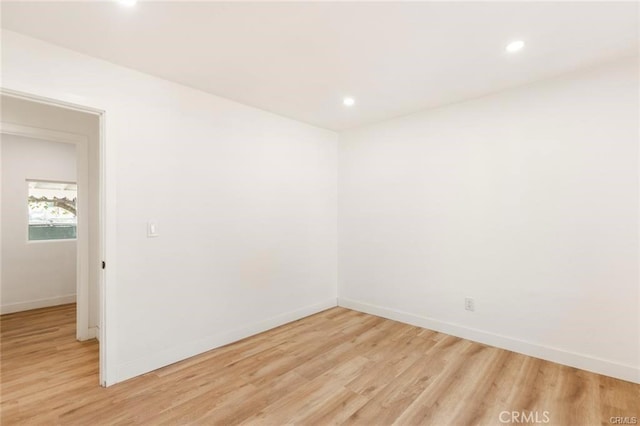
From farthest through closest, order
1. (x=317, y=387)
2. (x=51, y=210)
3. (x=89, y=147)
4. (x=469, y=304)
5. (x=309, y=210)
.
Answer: (x=51, y=210) → (x=309, y=210) → (x=89, y=147) → (x=469, y=304) → (x=317, y=387)

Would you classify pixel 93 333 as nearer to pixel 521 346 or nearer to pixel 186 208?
pixel 186 208

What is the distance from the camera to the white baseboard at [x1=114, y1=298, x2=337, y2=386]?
7.82 ft

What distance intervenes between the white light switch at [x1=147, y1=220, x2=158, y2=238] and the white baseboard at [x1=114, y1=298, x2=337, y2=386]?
3.37 feet

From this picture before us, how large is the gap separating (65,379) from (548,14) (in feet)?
14.3

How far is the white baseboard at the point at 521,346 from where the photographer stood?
7.60ft

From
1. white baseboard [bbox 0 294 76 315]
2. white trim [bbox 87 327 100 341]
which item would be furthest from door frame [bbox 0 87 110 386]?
white baseboard [bbox 0 294 76 315]

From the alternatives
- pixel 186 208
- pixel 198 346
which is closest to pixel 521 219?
pixel 186 208

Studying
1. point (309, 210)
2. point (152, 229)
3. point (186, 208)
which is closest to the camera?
point (152, 229)

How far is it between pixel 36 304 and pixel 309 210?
421 centimetres

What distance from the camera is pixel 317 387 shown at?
7.39 ft

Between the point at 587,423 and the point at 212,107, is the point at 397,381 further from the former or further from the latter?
the point at 212,107

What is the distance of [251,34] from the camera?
1.96m

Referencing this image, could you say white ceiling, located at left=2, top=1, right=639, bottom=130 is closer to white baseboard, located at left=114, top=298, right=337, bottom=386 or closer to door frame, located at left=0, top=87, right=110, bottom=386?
door frame, located at left=0, top=87, right=110, bottom=386

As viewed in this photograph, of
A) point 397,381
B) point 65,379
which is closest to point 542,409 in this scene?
point 397,381
